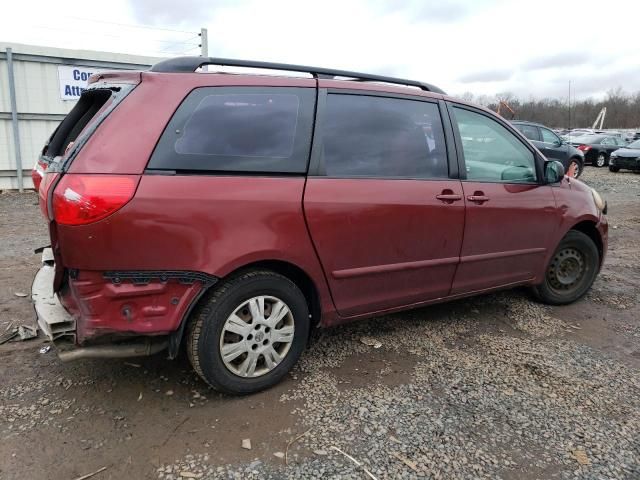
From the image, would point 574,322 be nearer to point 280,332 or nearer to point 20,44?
point 280,332

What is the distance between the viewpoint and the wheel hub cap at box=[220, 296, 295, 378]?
8.95ft

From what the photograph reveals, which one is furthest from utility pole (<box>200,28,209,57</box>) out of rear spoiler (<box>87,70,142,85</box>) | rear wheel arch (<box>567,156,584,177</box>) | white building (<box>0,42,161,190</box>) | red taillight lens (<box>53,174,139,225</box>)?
rear wheel arch (<box>567,156,584,177</box>)

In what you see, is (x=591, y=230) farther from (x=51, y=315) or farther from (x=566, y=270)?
(x=51, y=315)

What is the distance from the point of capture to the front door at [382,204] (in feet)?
9.63

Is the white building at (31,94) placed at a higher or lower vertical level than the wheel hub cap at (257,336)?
higher

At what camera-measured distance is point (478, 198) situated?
3555mm

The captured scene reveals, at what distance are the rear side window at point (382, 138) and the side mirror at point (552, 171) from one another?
3.70 feet

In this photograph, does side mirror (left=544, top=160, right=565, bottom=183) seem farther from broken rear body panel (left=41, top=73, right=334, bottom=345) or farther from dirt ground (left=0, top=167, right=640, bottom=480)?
broken rear body panel (left=41, top=73, right=334, bottom=345)

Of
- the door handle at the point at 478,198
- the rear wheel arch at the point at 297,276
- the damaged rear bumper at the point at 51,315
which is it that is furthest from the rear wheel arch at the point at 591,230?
the damaged rear bumper at the point at 51,315

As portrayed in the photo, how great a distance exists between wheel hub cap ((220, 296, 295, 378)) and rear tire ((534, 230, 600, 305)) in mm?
2583

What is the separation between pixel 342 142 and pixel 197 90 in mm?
888

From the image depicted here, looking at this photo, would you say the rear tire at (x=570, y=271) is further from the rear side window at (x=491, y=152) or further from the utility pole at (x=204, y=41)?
the utility pole at (x=204, y=41)

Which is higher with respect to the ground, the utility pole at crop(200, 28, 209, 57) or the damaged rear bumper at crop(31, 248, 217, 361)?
the utility pole at crop(200, 28, 209, 57)

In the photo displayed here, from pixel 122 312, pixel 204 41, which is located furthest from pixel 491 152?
pixel 204 41
